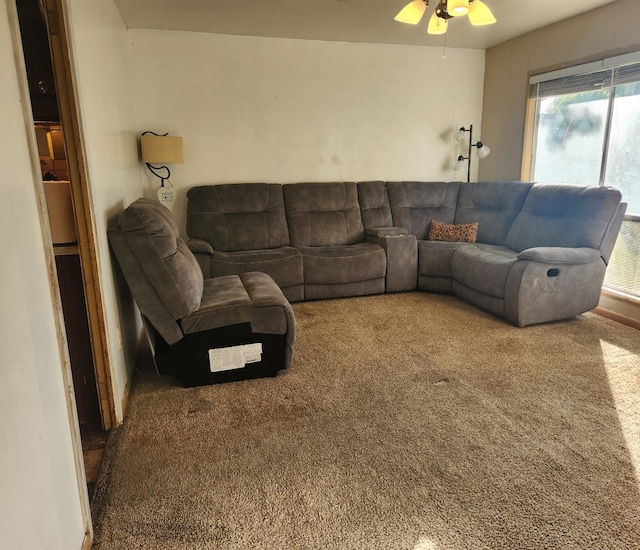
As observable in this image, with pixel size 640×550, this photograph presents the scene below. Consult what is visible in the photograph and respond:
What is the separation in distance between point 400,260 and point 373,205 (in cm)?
75

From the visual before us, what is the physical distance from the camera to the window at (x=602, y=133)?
11.4 feet

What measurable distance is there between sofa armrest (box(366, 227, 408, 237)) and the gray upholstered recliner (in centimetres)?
190

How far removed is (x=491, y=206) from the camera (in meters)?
4.46

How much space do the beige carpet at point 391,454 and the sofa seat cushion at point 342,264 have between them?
1062 millimetres

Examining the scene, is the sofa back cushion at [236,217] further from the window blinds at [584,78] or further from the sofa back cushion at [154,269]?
the window blinds at [584,78]

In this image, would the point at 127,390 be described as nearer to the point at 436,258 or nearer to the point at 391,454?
the point at 391,454

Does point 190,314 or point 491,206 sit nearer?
point 190,314

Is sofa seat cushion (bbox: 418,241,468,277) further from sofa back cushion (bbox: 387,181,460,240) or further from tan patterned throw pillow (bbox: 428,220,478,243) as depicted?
sofa back cushion (bbox: 387,181,460,240)

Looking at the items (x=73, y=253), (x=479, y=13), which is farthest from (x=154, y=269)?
(x=479, y=13)

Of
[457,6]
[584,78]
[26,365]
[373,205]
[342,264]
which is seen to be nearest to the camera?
[26,365]

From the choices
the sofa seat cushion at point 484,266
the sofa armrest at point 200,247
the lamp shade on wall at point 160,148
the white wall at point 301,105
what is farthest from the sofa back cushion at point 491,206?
the lamp shade on wall at point 160,148

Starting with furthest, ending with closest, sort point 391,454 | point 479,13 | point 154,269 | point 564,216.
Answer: point 564,216, point 479,13, point 154,269, point 391,454

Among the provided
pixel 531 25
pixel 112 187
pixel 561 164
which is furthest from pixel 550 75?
pixel 112 187

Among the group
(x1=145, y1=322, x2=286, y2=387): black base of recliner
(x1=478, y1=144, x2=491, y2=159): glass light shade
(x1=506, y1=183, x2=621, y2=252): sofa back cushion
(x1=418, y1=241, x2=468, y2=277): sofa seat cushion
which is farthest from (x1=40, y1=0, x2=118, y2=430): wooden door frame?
(x1=478, y1=144, x2=491, y2=159): glass light shade
